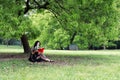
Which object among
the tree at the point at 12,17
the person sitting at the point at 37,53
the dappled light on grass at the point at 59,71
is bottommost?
the dappled light on grass at the point at 59,71

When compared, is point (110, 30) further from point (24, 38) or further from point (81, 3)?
point (24, 38)

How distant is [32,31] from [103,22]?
931 cm

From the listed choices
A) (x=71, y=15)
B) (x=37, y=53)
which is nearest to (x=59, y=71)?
(x=37, y=53)

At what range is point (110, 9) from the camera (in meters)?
24.4

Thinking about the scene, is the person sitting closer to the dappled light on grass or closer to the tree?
the dappled light on grass

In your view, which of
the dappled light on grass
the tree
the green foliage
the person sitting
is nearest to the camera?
the dappled light on grass

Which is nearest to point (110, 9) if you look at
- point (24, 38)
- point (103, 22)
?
point (103, 22)

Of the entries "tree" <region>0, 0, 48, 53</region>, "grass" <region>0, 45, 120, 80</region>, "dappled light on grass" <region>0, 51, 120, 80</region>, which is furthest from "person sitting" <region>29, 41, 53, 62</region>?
"tree" <region>0, 0, 48, 53</region>

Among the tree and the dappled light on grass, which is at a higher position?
the tree

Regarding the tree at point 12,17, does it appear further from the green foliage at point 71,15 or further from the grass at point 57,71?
the grass at point 57,71

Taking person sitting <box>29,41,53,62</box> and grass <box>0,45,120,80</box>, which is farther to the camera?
person sitting <box>29,41,53,62</box>

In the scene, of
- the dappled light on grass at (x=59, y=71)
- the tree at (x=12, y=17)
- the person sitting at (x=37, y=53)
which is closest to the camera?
the dappled light on grass at (x=59, y=71)

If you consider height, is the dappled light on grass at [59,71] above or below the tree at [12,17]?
below

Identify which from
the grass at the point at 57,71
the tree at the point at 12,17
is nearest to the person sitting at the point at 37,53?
the grass at the point at 57,71
